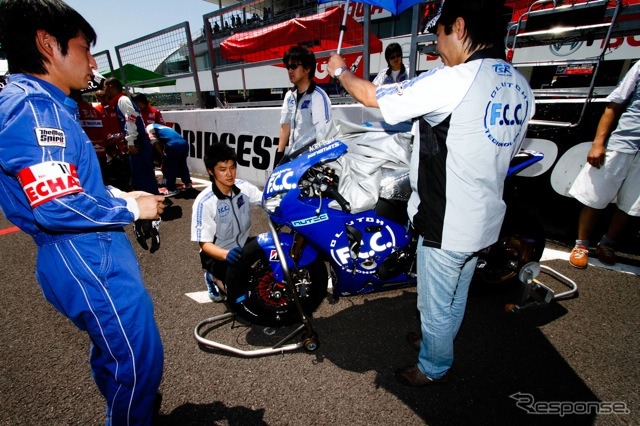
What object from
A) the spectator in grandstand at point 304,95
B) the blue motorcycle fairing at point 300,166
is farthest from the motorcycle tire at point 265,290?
the spectator in grandstand at point 304,95

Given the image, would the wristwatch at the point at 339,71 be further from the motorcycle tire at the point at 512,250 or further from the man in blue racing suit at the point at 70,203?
the motorcycle tire at the point at 512,250

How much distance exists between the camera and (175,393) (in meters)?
2.00

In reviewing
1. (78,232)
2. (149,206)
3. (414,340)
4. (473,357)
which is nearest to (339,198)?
(149,206)

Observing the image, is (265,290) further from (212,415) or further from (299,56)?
(299,56)

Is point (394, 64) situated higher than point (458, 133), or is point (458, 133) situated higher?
point (394, 64)

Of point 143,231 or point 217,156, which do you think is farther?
point 217,156

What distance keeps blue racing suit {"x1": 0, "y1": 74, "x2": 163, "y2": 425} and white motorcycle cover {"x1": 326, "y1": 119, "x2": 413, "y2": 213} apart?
130cm

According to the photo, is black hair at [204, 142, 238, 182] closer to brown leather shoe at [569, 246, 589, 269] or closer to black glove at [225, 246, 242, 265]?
black glove at [225, 246, 242, 265]

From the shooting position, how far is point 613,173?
10.3ft

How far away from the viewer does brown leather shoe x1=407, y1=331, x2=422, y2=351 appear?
2.30 meters

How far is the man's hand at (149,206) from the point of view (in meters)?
1.28

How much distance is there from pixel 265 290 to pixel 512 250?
2.23 metres

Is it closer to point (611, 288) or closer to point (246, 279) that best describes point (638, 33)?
point (611, 288)

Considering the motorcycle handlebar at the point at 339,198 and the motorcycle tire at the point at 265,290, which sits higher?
the motorcycle handlebar at the point at 339,198
